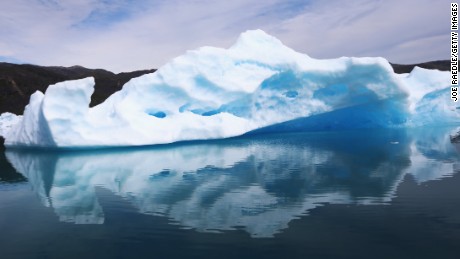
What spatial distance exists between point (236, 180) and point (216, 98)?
10.4m

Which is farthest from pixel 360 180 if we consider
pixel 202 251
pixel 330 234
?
pixel 202 251

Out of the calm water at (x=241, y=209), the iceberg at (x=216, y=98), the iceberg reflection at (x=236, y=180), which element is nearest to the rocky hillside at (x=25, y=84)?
the iceberg at (x=216, y=98)

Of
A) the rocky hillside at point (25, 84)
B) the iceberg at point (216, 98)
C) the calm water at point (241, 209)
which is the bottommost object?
the calm water at point (241, 209)

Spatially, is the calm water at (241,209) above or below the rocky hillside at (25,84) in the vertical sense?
below

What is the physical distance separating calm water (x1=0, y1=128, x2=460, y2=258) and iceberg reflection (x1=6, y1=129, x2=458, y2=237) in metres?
0.04

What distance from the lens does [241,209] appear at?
688cm

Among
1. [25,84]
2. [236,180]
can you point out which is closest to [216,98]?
[236,180]

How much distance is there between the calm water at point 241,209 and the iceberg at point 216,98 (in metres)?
4.16

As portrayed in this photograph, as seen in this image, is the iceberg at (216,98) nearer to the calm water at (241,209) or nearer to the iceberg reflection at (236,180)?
the iceberg reflection at (236,180)

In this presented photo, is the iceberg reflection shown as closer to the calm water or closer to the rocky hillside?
the calm water

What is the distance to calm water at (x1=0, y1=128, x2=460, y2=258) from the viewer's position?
506 cm

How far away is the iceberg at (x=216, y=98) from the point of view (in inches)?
657

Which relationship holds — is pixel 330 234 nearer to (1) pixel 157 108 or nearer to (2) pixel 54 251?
(2) pixel 54 251

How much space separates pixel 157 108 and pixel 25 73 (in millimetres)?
46427
